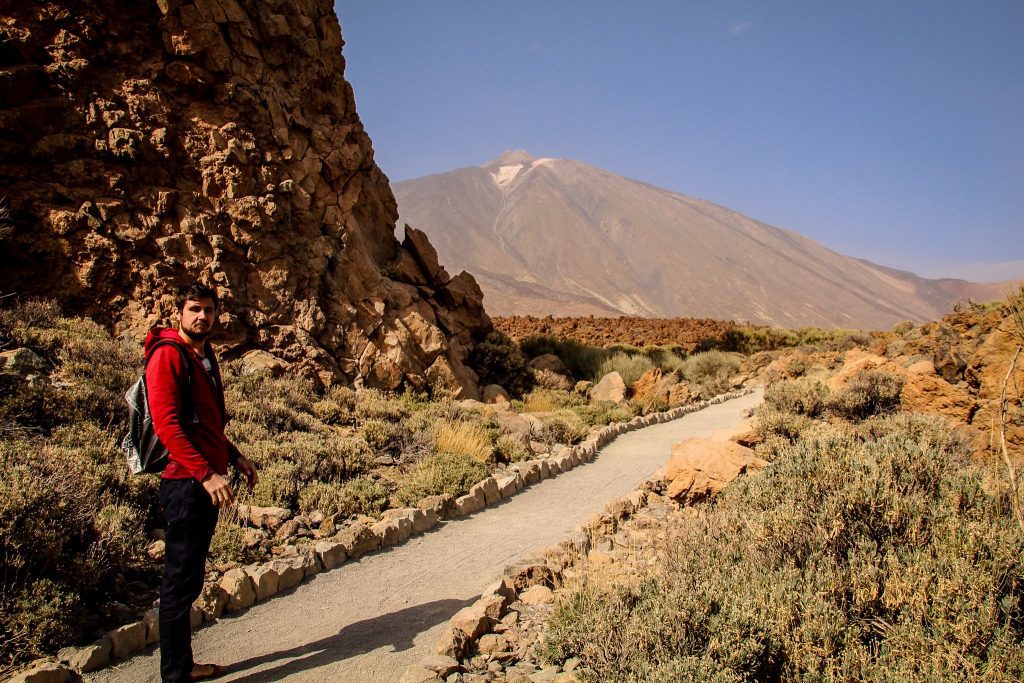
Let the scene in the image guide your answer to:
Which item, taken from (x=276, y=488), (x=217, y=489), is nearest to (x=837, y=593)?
(x=217, y=489)

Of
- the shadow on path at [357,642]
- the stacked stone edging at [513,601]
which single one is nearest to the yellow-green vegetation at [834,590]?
the stacked stone edging at [513,601]

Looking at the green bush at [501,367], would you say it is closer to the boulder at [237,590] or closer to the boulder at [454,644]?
the boulder at [237,590]

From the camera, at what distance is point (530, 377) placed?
50.5 feet

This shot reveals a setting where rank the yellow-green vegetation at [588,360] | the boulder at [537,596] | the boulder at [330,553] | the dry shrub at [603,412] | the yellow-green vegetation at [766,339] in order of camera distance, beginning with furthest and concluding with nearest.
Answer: the yellow-green vegetation at [766,339] < the yellow-green vegetation at [588,360] < the dry shrub at [603,412] < the boulder at [330,553] < the boulder at [537,596]

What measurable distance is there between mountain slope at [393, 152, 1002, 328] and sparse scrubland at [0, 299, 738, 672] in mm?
63483

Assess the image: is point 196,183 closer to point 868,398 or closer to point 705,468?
point 705,468

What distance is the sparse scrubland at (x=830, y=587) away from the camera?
3.04 m

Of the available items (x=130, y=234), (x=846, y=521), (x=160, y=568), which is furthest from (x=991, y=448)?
(x=130, y=234)

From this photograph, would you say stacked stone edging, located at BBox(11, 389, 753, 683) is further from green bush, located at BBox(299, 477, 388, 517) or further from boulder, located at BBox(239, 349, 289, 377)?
boulder, located at BBox(239, 349, 289, 377)

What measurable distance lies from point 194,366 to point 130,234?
831 cm

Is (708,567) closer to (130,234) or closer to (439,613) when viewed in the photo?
(439,613)

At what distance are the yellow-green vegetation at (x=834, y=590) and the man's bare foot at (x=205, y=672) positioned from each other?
2104 mm

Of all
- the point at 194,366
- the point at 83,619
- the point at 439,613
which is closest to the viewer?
the point at 194,366

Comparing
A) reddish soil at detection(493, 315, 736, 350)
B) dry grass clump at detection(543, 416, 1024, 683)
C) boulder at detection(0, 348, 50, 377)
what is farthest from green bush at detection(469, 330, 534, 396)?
dry grass clump at detection(543, 416, 1024, 683)
